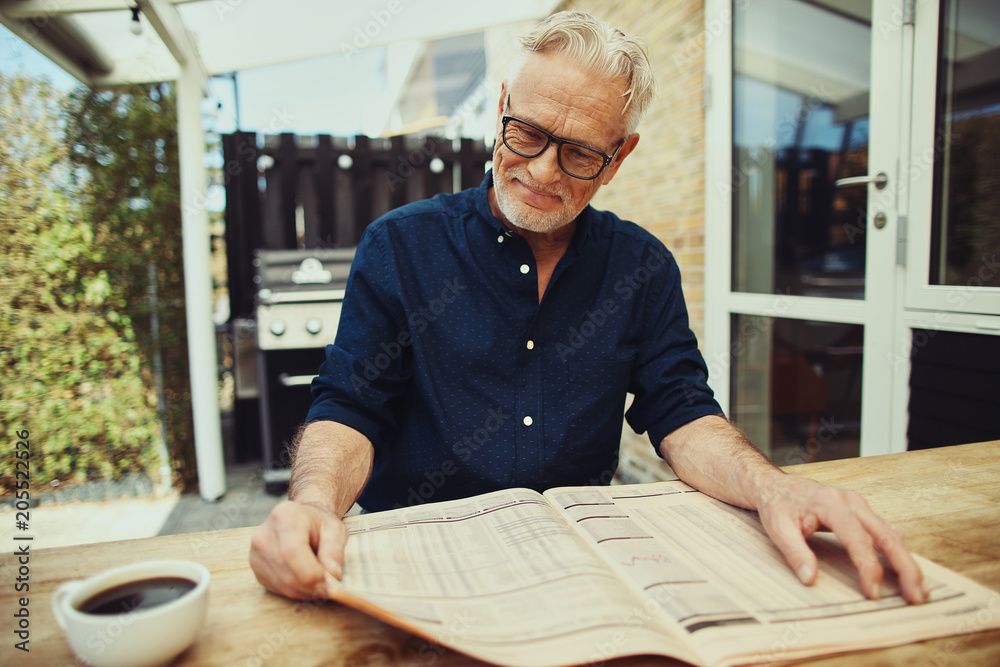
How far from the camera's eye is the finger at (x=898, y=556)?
A: 23.8 inches

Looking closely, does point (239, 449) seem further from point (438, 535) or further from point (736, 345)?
point (438, 535)

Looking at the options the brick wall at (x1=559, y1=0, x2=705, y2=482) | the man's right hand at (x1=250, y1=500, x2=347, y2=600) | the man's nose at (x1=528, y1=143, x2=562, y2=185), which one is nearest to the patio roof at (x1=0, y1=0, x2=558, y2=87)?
the brick wall at (x1=559, y1=0, x2=705, y2=482)

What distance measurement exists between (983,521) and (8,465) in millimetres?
3311

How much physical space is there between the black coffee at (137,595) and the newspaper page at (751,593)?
1.42 ft

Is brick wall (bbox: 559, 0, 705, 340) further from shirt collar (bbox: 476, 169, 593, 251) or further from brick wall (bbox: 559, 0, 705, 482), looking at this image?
shirt collar (bbox: 476, 169, 593, 251)

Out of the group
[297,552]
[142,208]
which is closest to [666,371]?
[297,552]

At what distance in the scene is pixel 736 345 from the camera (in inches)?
113

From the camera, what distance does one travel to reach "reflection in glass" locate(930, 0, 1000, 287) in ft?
5.49

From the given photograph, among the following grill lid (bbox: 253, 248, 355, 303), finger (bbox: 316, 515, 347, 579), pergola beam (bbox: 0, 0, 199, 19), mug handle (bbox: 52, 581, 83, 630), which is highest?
pergola beam (bbox: 0, 0, 199, 19)

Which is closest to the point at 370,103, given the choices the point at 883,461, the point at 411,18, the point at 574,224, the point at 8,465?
the point at 411,18

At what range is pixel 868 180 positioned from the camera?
2.00m

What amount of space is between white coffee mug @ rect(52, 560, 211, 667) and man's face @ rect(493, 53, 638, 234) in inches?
38.2

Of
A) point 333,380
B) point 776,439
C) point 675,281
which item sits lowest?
point 776,439

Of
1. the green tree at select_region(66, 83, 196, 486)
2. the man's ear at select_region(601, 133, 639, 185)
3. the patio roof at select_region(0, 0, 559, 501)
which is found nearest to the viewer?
the man's ear at select_region(601, 133, 639, 185)
